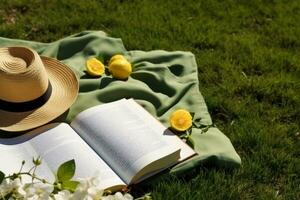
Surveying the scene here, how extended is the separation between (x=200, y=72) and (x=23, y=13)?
1.52m

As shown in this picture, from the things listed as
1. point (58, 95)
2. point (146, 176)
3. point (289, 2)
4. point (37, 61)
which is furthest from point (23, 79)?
point (289, 2)

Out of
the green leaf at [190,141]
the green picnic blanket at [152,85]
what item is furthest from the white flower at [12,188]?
the green leaf at [190,141]

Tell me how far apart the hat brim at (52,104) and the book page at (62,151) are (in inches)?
3.2

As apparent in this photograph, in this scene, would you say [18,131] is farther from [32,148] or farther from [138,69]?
[138,69]

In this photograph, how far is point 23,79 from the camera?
265cm

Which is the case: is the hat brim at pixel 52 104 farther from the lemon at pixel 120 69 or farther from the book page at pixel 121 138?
the lemon at pixel 120 69

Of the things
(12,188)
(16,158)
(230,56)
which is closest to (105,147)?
(16,158)

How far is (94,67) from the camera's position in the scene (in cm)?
329

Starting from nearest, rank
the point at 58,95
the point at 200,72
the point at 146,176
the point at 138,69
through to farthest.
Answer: the point at 146,176, the point at 58,95, the point at 138,69, the point at 200,72

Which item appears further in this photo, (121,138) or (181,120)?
(181,120)

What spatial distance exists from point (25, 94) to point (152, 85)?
35.0 inches

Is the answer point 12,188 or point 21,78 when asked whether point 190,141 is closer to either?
point 21,78

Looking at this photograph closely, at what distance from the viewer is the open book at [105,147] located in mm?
2393

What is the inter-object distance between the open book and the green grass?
5.7 inches
